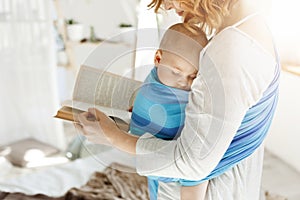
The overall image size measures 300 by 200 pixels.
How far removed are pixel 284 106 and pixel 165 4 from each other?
203cm

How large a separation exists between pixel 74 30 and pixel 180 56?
249cm

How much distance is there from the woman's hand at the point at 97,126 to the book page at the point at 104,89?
0.11ft

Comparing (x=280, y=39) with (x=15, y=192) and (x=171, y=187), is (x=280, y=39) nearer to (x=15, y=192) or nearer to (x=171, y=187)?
(x=15, y=192)

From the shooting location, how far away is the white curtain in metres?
2.46

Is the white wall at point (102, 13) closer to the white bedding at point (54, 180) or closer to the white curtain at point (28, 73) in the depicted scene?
the white curtain at point (28, 73)

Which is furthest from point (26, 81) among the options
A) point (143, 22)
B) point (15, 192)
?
point (143, 22)

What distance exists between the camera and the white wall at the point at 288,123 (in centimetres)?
243

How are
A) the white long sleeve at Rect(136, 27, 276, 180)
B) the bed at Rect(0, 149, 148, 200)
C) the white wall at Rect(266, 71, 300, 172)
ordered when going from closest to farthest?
the white long sleeve at Rect(136, 27, 276, 180), the bed at Rect(0, 149, 148, 200), the white wall at Rect(266, 71, 300, 172)

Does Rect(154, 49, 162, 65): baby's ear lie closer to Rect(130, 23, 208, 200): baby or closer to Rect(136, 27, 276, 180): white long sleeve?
Rect(130, 23, 208, 200): baby

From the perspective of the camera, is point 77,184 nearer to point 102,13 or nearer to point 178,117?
point 178,117

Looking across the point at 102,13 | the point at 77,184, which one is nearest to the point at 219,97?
the point at 77,184

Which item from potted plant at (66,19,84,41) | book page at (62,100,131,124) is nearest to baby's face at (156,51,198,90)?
book page at (62,100,131,124)

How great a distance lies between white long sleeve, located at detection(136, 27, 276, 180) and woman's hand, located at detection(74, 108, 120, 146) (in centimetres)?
10

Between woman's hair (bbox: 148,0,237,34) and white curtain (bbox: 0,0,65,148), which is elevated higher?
woman's hair (bbox: 148,0,237,34)
